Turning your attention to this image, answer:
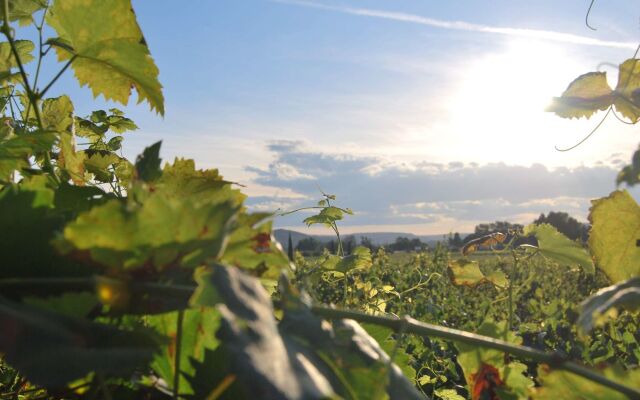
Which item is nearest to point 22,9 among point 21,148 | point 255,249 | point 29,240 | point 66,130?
point 66,130

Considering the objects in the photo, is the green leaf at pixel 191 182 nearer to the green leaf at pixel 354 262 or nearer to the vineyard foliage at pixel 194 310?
the vineyard foliage at pixel 194 310

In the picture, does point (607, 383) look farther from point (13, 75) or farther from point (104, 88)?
point (13, 75)

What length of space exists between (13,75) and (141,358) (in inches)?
42.6

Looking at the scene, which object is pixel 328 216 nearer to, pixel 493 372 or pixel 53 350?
pixel 493 372

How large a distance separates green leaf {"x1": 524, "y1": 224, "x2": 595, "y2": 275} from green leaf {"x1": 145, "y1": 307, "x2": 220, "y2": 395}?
2.70 ft

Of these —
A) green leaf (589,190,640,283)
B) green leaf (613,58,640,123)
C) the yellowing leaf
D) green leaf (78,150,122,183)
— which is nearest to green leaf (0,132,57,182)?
green leaf (78,150,122,183)

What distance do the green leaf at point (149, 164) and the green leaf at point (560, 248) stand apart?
88cm

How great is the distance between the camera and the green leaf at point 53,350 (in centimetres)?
58

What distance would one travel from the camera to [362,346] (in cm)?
67

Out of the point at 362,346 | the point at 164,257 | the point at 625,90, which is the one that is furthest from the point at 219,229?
the point at 625,90

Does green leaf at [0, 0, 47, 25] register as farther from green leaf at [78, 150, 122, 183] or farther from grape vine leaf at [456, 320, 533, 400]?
grape vine leaf at [456, 320, 533, 400]

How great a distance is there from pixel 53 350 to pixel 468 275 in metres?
1.09

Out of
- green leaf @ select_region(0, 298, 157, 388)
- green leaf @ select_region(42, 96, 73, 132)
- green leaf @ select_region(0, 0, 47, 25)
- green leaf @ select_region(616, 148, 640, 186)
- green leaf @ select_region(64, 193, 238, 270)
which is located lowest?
green leaf @ select_region(0, 298, 157, 388)

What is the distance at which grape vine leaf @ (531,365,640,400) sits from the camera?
769 millimetres
